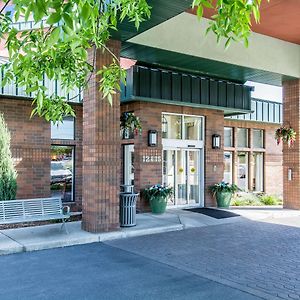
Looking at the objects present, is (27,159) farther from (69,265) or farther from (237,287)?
(237,287)

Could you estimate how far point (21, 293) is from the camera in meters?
5.17

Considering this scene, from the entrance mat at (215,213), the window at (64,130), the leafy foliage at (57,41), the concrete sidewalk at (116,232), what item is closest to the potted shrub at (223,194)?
the entrance mat at (215,213)

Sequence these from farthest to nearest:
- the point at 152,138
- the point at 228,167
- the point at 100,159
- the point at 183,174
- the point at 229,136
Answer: the point at 229,136 → the point at 228,167 → the point at 183,174 → the point at 152,138 → the point at 100,159

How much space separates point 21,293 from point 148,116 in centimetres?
812

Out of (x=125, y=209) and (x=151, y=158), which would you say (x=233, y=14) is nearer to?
(x=125, y=209)

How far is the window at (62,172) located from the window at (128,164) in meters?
1.85

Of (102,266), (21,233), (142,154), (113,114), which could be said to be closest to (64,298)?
(102,266)

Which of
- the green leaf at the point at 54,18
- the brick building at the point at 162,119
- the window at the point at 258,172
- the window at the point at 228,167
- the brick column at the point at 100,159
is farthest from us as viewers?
the window at the point at 258,172

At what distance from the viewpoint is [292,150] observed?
13477 mm

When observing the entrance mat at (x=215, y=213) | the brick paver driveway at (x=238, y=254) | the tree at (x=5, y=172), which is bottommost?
the brick paver driveway at (x=238, y=254)

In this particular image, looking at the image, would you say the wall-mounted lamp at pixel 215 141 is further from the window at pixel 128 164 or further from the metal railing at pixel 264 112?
the metal railing at pixel 264 112

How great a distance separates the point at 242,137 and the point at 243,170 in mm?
1581

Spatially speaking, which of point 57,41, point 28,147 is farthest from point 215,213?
point 57,41

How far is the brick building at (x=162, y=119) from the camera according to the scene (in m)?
8.91
